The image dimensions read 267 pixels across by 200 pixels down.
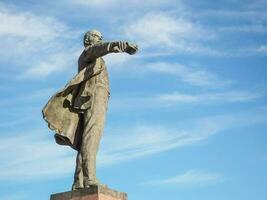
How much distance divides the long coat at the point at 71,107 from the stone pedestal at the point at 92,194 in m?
1.17

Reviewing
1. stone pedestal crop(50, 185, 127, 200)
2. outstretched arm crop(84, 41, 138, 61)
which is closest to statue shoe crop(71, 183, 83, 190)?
stone pedestal crop(50, 185, 127, 200)

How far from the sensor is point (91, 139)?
11547 millimetres

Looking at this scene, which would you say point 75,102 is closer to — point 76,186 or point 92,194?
point 76,186

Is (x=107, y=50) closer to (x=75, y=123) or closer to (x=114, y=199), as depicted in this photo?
(x=75, y=123)

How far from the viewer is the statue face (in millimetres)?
12473

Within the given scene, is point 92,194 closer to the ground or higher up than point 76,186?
closer to the ground

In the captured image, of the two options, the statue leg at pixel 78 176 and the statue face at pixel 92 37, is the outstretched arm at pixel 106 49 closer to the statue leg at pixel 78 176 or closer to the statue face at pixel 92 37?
the statue face at pixel 92 37

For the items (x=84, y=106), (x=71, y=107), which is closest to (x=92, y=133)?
(x=84, y=106)

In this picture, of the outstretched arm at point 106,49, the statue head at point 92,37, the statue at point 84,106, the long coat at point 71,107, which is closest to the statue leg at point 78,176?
the statue at point 84,106

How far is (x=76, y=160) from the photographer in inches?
455

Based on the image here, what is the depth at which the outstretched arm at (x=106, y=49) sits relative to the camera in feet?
36.7

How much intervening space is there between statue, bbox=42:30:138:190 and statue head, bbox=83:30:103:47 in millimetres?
23

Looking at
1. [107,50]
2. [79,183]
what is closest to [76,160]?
[79,183]

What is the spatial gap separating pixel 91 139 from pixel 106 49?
76.8 inches
